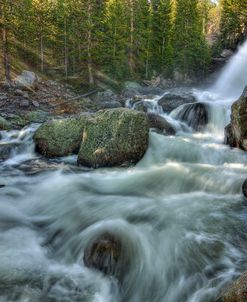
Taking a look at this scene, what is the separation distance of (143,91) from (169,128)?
18.9 m

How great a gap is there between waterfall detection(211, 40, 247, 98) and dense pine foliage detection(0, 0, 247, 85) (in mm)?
2990

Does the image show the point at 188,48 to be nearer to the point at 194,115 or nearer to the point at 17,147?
the point at 194,115

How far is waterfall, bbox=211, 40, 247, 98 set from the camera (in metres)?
40.4

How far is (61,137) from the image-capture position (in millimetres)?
13672

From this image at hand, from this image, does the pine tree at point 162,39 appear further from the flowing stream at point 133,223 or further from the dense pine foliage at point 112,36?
the flowing stream at point 133,223

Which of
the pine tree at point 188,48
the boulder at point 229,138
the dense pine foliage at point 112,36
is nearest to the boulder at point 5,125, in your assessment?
the boulder at point 229,138

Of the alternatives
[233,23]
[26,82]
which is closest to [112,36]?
[26,82]

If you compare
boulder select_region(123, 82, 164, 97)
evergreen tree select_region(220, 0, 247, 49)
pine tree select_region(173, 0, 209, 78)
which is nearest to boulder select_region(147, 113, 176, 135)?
boulder select_region(123, 82, 164, 97)

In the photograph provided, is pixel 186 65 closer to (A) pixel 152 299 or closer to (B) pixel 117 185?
(B) pixel 117 185

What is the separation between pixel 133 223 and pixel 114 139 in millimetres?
4656

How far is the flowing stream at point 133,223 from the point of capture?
597cm

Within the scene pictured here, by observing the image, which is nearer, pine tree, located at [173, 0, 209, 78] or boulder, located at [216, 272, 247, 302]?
boulder, located at [216, 272, 247, 302]

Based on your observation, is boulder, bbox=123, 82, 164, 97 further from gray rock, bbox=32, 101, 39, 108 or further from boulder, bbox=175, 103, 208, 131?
boulder, bbox=175, 103, 208, 131

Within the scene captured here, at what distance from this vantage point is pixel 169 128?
1773cm
